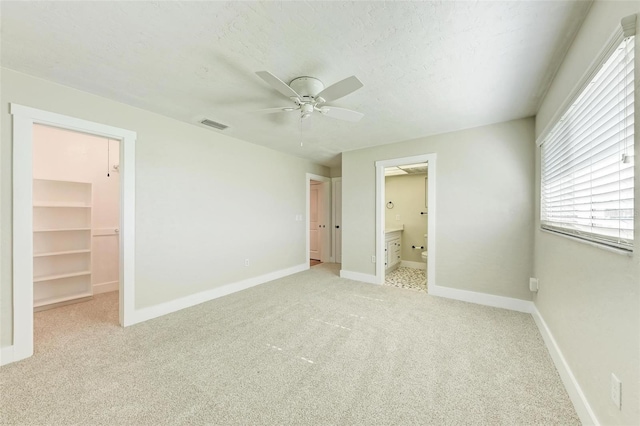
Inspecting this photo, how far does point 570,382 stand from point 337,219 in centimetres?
465

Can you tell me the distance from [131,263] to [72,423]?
155cm

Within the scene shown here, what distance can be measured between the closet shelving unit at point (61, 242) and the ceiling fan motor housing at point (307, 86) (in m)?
3.60

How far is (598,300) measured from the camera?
1.26 m

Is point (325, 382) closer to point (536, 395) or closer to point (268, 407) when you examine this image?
point (268, 407)

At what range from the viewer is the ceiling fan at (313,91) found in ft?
5.57

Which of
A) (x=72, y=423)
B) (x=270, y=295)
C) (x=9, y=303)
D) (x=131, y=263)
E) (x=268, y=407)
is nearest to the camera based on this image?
(x=72, y=423)

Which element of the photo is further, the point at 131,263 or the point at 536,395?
the point at 131,263

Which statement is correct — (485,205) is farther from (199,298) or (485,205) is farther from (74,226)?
(74,226)

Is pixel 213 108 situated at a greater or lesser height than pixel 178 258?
greater

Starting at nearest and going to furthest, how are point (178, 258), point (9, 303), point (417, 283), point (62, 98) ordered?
point (9, 303), point (62, 98), point (178, 258), point (417, 283)

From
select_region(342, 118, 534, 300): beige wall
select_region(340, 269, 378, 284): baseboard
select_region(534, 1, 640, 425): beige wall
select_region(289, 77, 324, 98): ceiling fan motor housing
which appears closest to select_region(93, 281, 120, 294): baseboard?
select_region(340, 269, 378, 284): baseboard

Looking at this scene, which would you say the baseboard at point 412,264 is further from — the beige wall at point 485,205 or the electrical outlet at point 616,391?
the electrical outlet at point 616,391

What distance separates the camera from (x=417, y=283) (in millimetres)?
4145

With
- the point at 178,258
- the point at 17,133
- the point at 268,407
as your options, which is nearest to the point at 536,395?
the point at 268,407
